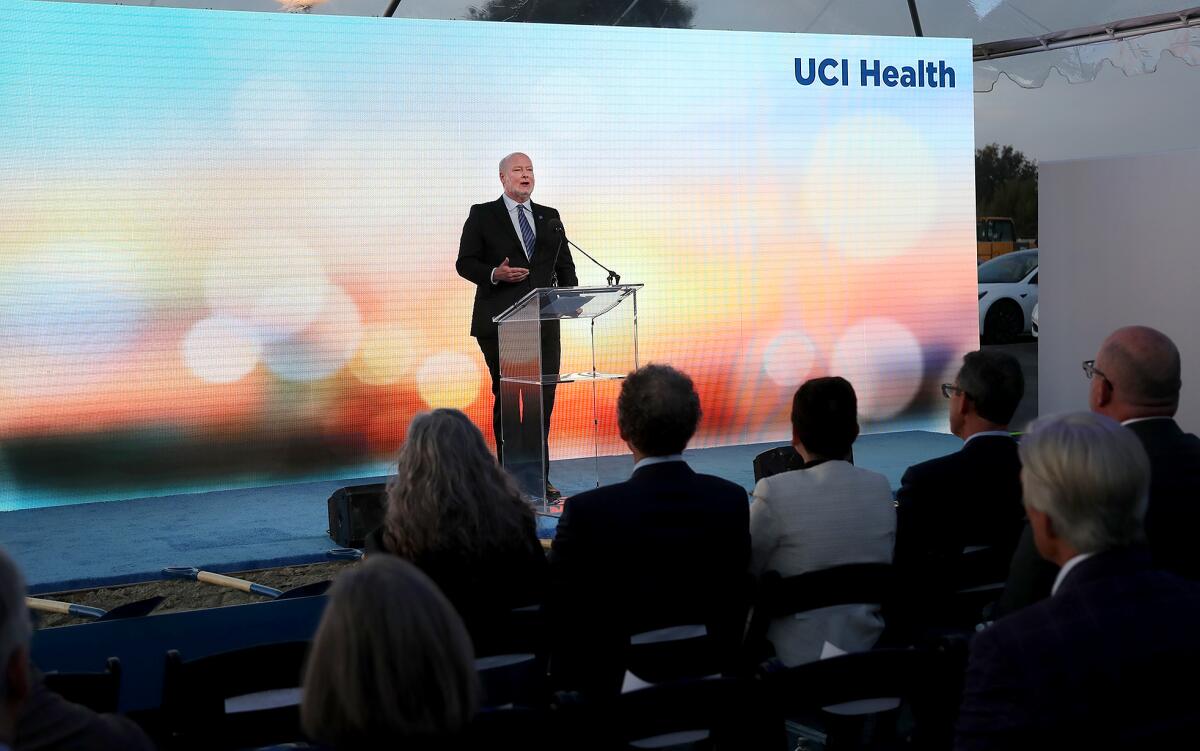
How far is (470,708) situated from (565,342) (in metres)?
4.32

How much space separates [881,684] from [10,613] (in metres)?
Result: 1.42

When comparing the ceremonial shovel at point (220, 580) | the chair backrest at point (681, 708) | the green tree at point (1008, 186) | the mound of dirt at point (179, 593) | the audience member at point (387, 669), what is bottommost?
the mound of dirt at point (179, 593)

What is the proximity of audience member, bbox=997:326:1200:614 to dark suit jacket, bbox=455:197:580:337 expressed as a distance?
360cm

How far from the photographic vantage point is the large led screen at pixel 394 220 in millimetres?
6570

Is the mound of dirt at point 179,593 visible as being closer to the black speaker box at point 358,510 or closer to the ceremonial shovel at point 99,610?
the black speaker box at point 358,510

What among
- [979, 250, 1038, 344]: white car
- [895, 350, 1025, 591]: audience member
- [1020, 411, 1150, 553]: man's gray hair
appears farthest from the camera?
[979, 250, 1038, 344]: white car

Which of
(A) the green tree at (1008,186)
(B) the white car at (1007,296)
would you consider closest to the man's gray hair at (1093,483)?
(A) the green tree at (1008,186)

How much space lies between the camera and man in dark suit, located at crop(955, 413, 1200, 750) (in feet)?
5.39

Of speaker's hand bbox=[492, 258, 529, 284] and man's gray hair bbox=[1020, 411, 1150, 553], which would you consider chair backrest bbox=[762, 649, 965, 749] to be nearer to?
man's gray hair bbox=[1020, 411, 1150, 553]

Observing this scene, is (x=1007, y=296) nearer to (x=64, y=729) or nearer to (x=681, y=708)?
(x=681, y=708)

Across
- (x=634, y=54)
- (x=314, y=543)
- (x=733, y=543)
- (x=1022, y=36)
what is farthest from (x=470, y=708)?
(x=1022, y=36)

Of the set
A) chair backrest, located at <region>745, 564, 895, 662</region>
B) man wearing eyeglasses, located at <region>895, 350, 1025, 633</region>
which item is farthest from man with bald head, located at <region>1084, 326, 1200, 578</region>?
chair backrest, located at <region>745, 564, 895, 662</region>

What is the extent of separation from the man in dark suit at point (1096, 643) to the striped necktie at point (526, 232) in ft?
15.7

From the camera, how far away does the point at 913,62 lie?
8.53m
